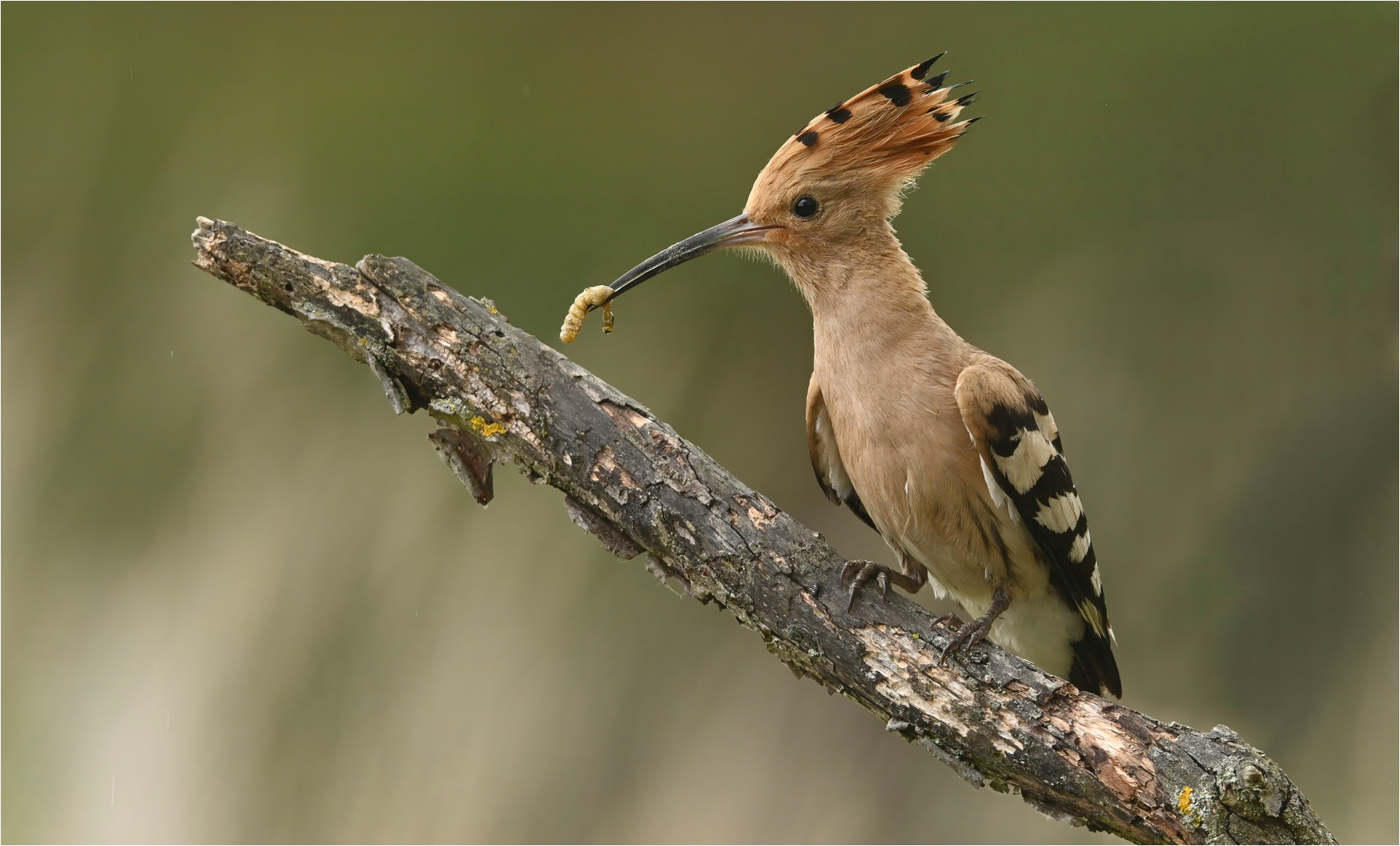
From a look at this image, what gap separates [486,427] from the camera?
1.50 m

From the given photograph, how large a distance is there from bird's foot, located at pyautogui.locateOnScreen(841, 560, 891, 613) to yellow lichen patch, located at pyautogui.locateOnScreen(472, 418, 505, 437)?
1.73ft

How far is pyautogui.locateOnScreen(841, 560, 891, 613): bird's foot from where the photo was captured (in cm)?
147

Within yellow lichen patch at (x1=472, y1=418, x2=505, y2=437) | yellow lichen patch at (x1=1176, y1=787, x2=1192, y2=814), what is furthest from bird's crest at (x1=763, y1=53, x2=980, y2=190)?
yellow lichen patch at (x1=1176, y1=787, x2=1192, y2=814)

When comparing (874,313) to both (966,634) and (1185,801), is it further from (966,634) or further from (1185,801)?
(1185,801)

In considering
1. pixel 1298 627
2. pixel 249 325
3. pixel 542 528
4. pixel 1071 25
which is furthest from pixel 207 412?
pixel 1298 627

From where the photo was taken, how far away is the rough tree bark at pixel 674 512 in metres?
1.36

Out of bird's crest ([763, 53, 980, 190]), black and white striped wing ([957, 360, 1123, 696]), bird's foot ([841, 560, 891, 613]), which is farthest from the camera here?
bird's crest ([763, 53, 980, 190])

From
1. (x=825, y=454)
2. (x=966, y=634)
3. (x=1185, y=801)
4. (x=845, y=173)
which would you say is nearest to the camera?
(x=1185, y=801)

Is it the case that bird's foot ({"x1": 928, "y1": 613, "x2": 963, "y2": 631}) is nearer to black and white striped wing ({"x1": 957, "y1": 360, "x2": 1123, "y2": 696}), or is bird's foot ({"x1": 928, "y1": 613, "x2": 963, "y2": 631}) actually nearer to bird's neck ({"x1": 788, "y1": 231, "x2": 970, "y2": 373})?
black and white striped wing ({"x1": 957, "y1": 360, "x2": 1123, "y2": 696})

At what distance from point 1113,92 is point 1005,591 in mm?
1637

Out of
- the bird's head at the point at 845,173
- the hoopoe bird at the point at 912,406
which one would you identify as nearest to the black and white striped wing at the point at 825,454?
the hoopoe bird at the point at 912,406

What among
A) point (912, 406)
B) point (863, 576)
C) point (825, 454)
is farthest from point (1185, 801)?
point (825, 454)

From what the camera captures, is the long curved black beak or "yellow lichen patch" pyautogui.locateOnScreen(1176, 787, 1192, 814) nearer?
"yellow lichen patch" pyautogui.locateOnScreen(1176, 787, 1192, 814)

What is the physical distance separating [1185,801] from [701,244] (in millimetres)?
1122
